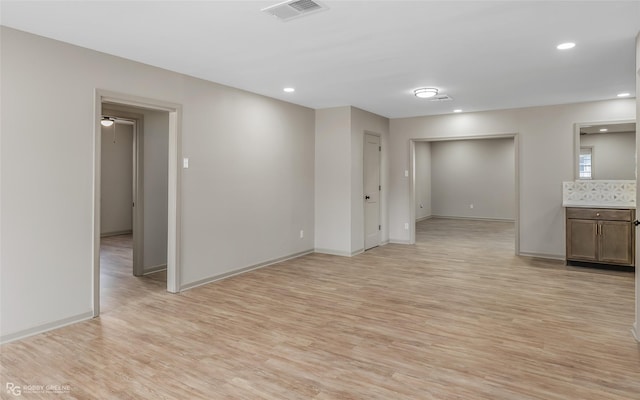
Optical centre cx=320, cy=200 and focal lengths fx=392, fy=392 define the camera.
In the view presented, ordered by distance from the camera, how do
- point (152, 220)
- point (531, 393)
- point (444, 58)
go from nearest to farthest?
point (531, 393) → point (444, 58) → point (152, 220)

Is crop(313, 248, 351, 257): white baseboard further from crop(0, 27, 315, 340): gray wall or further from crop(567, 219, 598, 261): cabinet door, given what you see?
crop(567, 219, 598, 261): cabinet door

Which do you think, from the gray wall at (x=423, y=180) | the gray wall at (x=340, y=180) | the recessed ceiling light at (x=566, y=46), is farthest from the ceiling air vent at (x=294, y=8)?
the gray wall at (x=423, y=180)

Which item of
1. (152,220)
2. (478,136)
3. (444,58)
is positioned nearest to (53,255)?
(152,220)

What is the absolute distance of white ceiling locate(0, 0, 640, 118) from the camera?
9.20 feet

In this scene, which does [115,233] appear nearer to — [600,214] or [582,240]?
[582,240]

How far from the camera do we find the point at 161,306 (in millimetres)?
3979

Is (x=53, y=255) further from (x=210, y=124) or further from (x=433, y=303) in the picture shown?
(x=433, y=303)

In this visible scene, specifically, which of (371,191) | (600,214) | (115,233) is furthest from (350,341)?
(115,233)

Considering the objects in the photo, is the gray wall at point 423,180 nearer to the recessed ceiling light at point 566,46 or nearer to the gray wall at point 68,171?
the gray wall at point 68,171

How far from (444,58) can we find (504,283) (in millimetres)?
2829

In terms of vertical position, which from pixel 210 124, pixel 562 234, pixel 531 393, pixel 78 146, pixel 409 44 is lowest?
pixel 531 393

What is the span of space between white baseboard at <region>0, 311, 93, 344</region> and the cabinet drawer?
623 cm

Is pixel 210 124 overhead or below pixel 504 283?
overhead

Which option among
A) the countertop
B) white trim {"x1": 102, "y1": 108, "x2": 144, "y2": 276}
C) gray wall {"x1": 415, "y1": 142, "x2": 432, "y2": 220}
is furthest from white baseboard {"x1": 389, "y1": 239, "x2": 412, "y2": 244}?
white trim {"x1": 102, "y1": 108, "x2": 144, "y2": 276}
